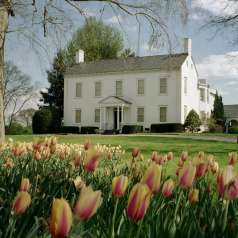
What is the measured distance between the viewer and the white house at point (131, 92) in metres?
44.7

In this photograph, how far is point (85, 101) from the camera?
4938 centimetres

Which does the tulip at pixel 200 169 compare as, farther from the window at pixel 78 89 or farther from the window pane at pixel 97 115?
the window at pixel 78 89

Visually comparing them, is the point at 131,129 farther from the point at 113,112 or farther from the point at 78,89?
the point at 78,89

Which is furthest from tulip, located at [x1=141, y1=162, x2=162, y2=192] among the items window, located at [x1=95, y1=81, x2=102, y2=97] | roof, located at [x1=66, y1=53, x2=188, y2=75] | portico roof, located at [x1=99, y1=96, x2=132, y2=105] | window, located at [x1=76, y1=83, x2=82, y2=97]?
window, located at [x1=76, y1=83, x2=82, y2=97]

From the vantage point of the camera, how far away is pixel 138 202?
153 cm

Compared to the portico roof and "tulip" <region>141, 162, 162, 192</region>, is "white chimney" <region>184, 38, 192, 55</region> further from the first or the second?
"tulip" <region>141, 162, 162, 192</region>

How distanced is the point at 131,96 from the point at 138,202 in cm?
4553

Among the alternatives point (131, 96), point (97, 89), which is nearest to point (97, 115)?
point (97, 89)

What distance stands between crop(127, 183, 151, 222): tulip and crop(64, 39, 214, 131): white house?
41924 millimetres

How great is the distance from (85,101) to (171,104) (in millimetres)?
10139

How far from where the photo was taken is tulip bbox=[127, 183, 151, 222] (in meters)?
A: 1.53

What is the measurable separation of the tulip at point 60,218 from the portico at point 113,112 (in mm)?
44420

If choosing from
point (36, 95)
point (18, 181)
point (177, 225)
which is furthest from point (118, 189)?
point (36, 95)

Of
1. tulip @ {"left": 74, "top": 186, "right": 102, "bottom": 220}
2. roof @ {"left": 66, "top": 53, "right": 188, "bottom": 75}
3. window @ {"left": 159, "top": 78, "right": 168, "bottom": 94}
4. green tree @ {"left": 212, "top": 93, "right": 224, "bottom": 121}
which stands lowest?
tulip @ {"left": 74, "top": 186, "right": 102, "bottom": 220}
